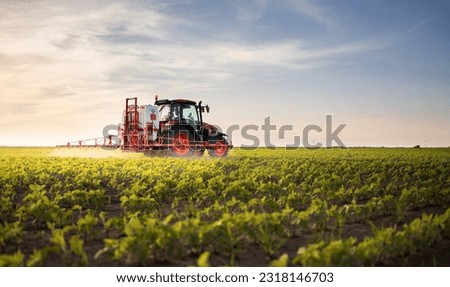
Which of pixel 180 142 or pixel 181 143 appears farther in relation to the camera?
pixel 181 143

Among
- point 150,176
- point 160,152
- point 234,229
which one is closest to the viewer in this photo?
point 234,229

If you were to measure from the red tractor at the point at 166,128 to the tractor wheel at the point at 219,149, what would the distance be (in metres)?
0.55

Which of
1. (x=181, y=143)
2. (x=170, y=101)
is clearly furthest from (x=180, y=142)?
(x=170, y=101)

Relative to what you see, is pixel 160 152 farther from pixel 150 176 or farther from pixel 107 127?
pixel 150 176

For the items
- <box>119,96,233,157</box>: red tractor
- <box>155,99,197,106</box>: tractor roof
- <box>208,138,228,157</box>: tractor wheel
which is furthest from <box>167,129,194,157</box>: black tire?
<box>208,138,228,157</box>: tractor wheel

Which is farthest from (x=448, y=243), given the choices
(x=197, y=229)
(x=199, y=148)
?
(x=199, y=148)

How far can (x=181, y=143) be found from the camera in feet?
65.4

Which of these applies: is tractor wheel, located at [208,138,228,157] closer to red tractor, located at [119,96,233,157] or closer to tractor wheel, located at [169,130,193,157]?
red tractor, located at [119,96,233,157]

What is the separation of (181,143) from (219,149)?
272 centimetres

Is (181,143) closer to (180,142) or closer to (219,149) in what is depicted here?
(180,142)

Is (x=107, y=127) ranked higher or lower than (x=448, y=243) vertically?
higher

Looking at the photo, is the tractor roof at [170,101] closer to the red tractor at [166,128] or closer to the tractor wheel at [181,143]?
the red tractor at [166,128]

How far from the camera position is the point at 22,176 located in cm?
1176

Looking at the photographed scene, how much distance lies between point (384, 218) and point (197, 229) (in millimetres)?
3555
